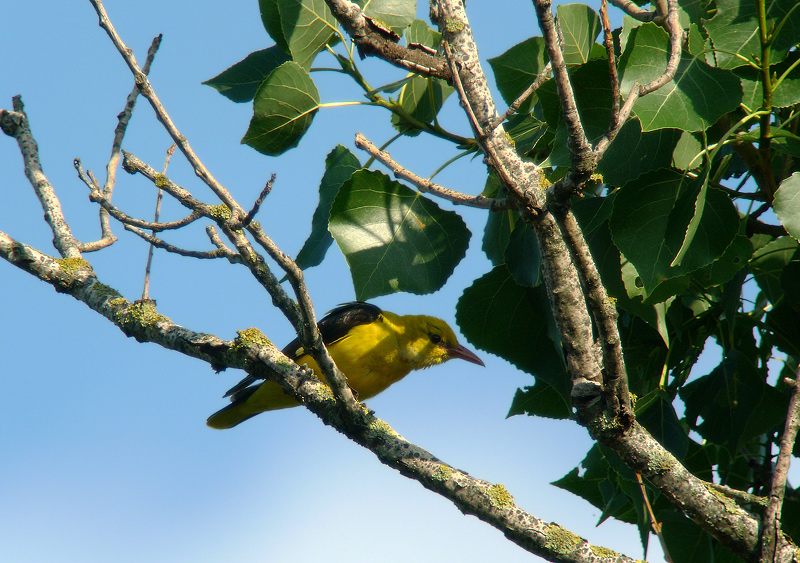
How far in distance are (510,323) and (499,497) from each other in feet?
2.97

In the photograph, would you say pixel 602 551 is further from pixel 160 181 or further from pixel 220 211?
pixel 160 181

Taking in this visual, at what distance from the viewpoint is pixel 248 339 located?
297 centimetres

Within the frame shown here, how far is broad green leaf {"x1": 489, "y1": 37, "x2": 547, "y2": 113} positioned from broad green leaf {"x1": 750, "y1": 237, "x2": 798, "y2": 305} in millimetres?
1429

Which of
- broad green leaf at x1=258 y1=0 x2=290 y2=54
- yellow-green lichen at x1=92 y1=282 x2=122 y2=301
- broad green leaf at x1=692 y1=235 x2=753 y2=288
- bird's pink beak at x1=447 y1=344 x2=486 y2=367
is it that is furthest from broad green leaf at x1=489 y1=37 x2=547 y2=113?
bird's pink beak at x1=447 y1=344 x2=486 y2=367

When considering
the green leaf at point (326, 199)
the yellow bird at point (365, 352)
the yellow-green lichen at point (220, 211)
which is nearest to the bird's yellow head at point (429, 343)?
the yellow bird at point (365, 352)

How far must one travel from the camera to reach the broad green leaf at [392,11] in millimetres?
3285

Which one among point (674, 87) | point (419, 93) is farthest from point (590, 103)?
point (419, 93)

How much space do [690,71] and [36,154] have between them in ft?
11.5

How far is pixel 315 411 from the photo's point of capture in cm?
290

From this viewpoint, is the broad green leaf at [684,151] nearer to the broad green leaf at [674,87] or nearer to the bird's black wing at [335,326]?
the broad green leaf at [674,87]

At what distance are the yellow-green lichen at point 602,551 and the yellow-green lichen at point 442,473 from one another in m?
0.57

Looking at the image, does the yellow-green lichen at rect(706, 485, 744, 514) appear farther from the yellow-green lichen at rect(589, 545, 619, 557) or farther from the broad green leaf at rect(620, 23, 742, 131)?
the broad green leaf at rect(620, 23, 742, 131)

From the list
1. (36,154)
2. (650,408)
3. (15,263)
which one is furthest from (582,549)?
(36,154)

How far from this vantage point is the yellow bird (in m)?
5.11
